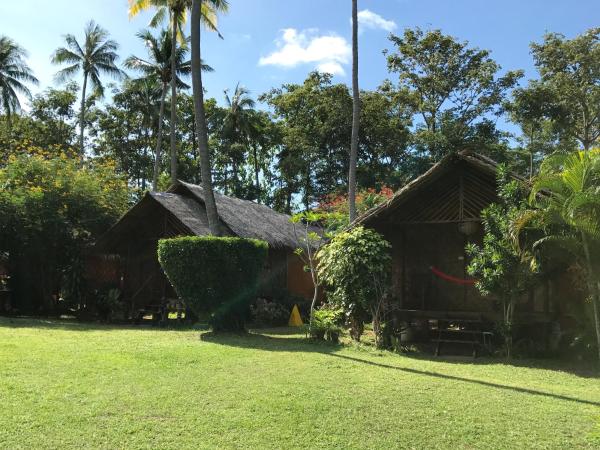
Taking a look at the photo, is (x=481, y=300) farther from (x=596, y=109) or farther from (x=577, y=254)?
(x=596, y=109)

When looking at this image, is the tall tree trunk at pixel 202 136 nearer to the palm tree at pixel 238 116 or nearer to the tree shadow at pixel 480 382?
the tree shadow at pixel 480 382

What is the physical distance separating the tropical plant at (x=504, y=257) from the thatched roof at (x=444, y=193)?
0.82m

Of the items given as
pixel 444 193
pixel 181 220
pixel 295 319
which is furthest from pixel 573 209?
pixel 181 220

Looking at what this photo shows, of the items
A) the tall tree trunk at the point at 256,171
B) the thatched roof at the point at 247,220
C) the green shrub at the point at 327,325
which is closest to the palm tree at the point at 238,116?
the tall tree trunk at the point at 256,171

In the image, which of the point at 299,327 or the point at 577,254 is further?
the point at 299,327

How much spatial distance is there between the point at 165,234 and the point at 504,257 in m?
11.0

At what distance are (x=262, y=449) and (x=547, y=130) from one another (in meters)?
32.8

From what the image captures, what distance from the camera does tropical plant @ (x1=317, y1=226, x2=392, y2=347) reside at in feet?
37.2

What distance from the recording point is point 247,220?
1903cm

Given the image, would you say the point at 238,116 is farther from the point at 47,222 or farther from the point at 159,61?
the point at 47,222

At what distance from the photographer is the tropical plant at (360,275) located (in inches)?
447

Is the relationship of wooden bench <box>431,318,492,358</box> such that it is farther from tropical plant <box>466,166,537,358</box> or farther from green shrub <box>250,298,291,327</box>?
green shrub <box>250,298,291,327</box>

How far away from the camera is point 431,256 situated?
14.7 meters

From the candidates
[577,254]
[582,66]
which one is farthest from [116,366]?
[582,66]
